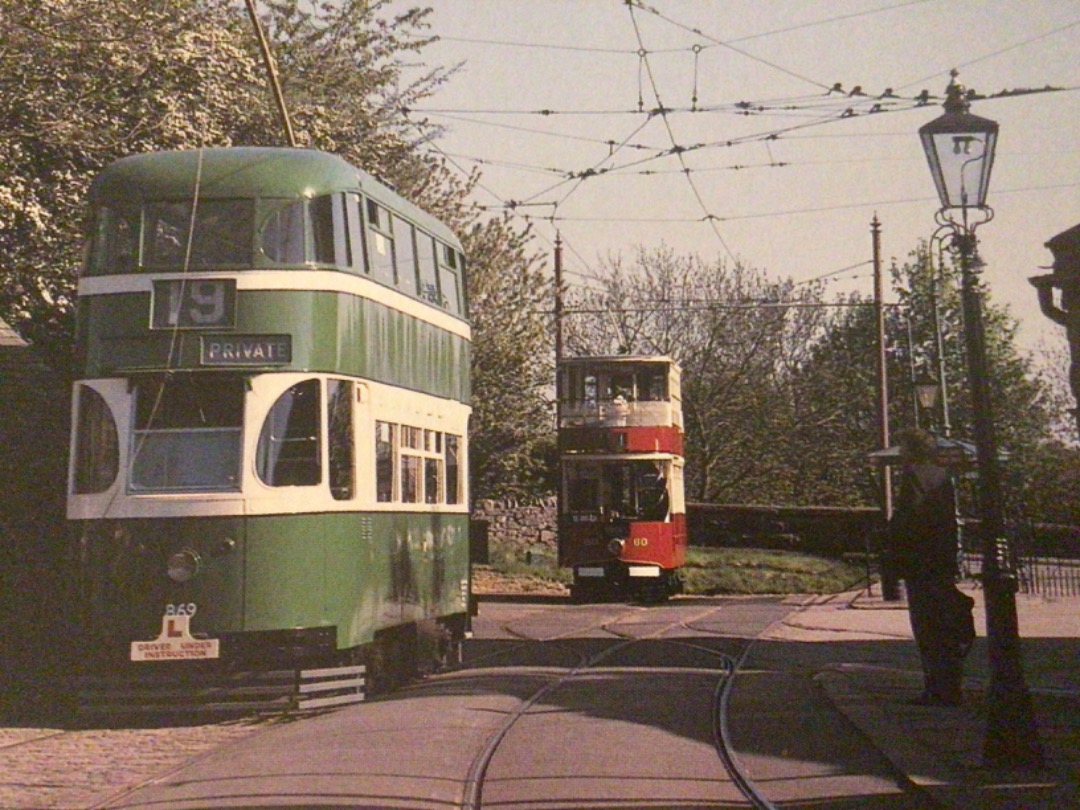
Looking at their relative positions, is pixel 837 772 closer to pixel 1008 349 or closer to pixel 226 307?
pixel 226 307

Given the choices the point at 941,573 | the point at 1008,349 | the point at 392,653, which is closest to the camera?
the point at 941,573

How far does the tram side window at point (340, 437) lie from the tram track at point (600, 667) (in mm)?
2359

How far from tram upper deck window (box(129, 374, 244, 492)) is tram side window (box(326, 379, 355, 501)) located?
81cm

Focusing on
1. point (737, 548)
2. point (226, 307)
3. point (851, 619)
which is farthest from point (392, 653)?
point (737, 548)

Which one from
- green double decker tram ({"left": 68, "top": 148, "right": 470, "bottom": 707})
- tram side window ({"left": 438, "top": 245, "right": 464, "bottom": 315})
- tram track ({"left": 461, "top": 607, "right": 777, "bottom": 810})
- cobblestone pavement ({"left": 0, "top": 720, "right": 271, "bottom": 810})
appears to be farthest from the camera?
tram side window ({"left": 438, "top": 245, "right": 464, "bottom": 315})

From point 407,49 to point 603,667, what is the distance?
18910 mm

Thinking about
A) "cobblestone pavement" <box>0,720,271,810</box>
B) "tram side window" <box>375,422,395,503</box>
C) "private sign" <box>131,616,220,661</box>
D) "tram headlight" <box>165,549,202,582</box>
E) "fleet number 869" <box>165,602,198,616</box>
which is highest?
"tram side window" <box>375,422,395,503</box>

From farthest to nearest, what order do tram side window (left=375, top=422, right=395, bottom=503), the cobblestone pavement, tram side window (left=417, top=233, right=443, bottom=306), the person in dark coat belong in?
1. tram side window (left=417, top=233, right=443, bottom=306)
2. tram side window (left=375, top=422, right=395, bottom=503)
3. the person in dark coat
4. the cobblestone pavement

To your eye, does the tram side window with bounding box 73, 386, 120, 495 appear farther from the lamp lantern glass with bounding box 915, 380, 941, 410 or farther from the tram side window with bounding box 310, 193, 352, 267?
the lamp lantern glass with bounding box 915, 380, 941, 410

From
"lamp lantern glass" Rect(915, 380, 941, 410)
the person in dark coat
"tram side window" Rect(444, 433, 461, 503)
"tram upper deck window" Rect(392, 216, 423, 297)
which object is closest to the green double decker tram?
"tram upper deck window" Rect(392, 216, 423, 297)

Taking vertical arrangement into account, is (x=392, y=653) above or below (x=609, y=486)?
below

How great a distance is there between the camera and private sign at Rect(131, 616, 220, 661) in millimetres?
14305

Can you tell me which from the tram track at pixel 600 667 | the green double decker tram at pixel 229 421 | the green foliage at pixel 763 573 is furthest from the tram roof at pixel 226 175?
the green foliage at pixel 763 573

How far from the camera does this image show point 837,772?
34.9 feet
